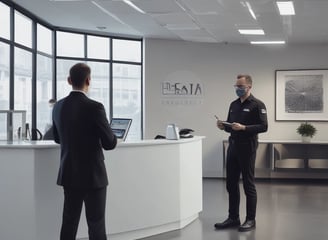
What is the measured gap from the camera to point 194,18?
657 cm

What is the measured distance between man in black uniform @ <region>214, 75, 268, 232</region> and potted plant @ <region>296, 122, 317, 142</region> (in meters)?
4.11

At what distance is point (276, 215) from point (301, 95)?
13.2 ft

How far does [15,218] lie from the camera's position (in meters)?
3.76

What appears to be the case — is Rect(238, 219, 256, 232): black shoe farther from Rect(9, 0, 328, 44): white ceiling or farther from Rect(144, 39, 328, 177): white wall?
Rect(144, 39, 328, 177): white wall

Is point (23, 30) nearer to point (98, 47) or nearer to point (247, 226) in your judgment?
point (98, 47)

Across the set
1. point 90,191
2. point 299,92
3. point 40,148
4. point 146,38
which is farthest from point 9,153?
point 299,92

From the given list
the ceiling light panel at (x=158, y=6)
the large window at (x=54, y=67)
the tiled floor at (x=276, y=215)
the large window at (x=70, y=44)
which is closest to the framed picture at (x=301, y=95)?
the tiled floor at (x=276, y=215)

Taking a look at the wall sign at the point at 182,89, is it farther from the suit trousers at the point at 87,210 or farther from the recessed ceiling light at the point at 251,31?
the suit trousers at the point at 87,210

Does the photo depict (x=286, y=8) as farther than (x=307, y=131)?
No

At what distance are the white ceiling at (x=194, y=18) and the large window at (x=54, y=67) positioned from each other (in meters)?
0.38

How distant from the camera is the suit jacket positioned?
3.01 meters

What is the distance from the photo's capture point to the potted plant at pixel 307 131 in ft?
27.9

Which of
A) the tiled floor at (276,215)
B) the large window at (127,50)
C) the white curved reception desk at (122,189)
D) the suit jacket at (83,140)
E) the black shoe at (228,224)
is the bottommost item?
the tiled floor at (276,215)

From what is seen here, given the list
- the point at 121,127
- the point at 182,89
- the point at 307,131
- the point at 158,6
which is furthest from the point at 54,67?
the point at 121,127
